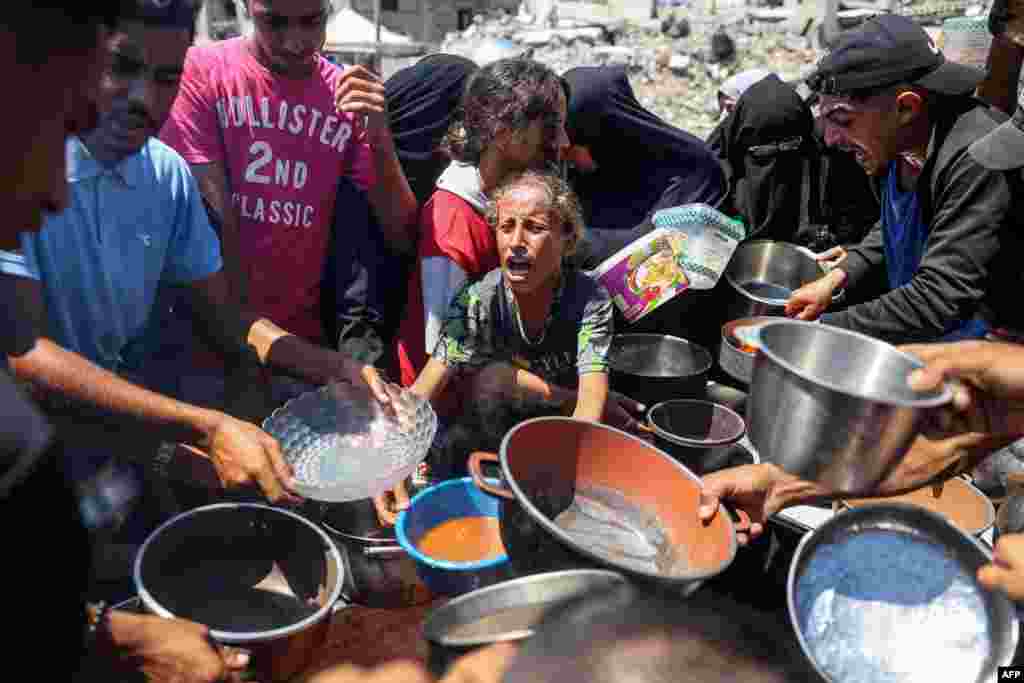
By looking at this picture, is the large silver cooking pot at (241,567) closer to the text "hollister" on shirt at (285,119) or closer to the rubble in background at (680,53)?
the text "hollister" on shirt at (285,119)

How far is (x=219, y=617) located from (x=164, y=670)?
1.32 feet

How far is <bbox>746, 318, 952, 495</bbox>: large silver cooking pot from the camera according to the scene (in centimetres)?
137

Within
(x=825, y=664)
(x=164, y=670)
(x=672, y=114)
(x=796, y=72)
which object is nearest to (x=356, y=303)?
(x=164, y=670)

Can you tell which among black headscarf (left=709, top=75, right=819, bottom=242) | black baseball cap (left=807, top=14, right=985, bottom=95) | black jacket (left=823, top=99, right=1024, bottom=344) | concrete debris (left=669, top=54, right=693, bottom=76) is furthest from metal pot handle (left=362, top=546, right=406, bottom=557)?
concrete debris (left=669, top=54, right=693, bottom=76)

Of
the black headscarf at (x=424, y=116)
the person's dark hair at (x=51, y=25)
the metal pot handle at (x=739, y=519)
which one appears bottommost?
the metal pot handle at (x=739, y=519)

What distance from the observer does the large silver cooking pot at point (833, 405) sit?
1374mm

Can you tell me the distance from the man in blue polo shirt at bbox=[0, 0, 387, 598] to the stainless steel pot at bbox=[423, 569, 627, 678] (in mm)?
685

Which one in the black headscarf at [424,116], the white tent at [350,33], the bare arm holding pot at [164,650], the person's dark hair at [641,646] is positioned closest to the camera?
Result: the person's dark hair at [641,646]

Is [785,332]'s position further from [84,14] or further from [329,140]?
[329,140]

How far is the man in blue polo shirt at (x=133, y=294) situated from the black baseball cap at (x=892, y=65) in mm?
2012

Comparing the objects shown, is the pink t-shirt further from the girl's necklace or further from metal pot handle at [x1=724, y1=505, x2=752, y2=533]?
metal pot handle at [x1=724, y1=505, x2=752, y2=533]

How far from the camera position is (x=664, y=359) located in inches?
146

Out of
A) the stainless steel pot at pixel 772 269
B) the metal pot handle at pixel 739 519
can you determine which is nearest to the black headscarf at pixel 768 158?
the stainless steel pot at pixel 772 269

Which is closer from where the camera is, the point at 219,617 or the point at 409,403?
the point at 219,617
